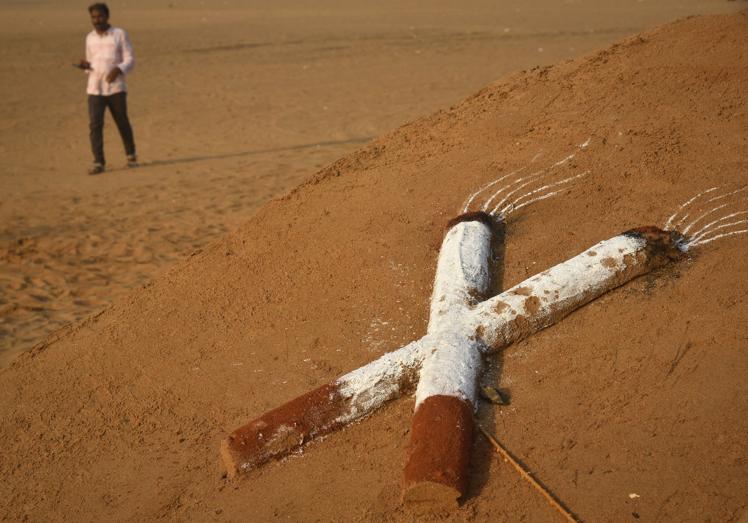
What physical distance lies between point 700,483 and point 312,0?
27.3 m

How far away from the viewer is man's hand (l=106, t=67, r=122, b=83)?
8.50m

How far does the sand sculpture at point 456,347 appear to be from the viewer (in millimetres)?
2580

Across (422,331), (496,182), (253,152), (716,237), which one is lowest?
(253,152)

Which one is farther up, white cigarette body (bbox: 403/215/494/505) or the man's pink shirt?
the man's pink shirt

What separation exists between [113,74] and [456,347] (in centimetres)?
691

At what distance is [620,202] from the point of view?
3.88 meters

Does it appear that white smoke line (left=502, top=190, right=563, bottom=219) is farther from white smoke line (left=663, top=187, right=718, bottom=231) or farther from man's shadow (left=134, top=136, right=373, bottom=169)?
man's shadow (left=134, top=136, right=373, bottom=169)

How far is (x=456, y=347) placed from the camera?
116 inches

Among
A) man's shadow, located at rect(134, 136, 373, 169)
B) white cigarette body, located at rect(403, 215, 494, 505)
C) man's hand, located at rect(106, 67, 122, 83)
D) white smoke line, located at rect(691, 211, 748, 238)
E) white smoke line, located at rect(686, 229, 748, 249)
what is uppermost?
man's hand, located at rect(106, 67, 122, 83)

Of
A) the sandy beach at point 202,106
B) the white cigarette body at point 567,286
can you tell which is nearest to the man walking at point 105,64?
the sandy beach at point 202,106

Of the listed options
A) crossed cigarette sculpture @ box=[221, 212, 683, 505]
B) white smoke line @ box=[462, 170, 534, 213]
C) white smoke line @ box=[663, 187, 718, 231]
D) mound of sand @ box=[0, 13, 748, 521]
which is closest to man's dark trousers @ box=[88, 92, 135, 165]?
mound of sand @ box=[0, 13, 748, 521]

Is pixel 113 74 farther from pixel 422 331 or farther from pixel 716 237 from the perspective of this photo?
pixel 716 237

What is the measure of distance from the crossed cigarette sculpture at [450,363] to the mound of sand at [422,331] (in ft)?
0.29

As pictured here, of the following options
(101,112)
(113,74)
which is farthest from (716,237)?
(101,112)
